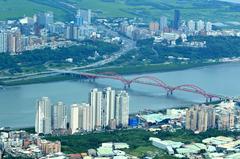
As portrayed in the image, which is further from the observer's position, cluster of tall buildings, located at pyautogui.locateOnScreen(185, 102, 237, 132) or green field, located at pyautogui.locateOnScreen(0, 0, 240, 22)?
green field, located at pyautogui.locateOnScreen(0, 0, 240, 22)

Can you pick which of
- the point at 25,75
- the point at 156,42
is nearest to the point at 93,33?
the point at 156,42

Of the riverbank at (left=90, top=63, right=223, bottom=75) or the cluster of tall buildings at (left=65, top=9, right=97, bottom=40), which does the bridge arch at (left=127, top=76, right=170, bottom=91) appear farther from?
the cluster of tall buildings at (left=65, top=9, right=97, bottom=40)

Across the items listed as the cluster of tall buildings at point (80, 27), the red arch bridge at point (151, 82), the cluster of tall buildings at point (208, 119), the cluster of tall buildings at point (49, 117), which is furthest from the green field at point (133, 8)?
the cluster of tall buildings at point (208, 119)

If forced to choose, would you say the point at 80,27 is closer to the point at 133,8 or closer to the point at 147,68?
the point at 147,68

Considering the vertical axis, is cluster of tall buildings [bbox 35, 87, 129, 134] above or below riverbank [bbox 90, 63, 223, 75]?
below

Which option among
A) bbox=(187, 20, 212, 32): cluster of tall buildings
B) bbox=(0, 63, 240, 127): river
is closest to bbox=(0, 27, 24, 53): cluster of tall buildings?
bbox=(0, 63, 240, 127): river

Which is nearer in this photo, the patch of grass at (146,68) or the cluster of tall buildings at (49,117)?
the cluster of tall buildings at (49,117)

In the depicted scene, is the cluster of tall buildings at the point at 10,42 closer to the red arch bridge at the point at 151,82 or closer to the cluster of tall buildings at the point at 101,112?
the red arch bridge at the point at 151,82
